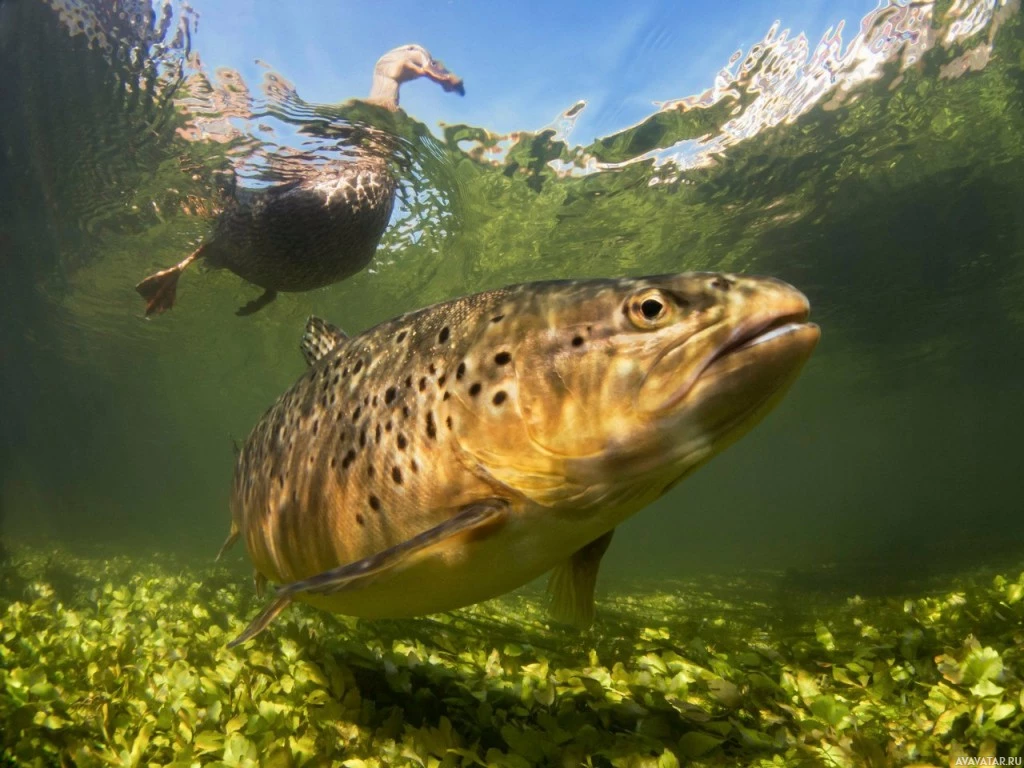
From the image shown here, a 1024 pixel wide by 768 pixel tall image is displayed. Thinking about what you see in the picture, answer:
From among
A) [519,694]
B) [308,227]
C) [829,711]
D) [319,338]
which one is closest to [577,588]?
[519,694]

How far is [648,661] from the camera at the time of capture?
3.08 m

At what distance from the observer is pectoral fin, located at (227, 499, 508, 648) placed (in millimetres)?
1795

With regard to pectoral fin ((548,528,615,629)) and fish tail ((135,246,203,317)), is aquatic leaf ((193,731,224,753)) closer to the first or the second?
pectoral fin ((548,528,615,629))

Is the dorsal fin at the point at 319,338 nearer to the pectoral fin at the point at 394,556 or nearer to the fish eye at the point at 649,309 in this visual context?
the pectoral fin at the point at 394,556

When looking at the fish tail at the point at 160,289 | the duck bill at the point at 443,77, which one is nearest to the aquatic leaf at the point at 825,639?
the fish tail at the point at 160,289

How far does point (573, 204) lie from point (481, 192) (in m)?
2.43

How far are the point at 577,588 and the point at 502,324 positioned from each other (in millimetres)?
1453

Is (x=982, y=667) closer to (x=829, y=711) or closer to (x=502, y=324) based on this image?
(x=829, y=711)

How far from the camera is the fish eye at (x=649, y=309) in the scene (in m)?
1.81

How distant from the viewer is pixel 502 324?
221 centimetres

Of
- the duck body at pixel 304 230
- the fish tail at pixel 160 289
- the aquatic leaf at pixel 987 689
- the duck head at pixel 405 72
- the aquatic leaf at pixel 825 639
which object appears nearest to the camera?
the aquatic leaf at pixel 987 689

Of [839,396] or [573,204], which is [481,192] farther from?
[839,396]

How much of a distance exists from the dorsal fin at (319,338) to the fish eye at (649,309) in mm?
2601

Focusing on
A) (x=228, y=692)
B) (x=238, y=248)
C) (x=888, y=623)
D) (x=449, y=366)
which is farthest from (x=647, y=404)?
(x=238, y=248)
